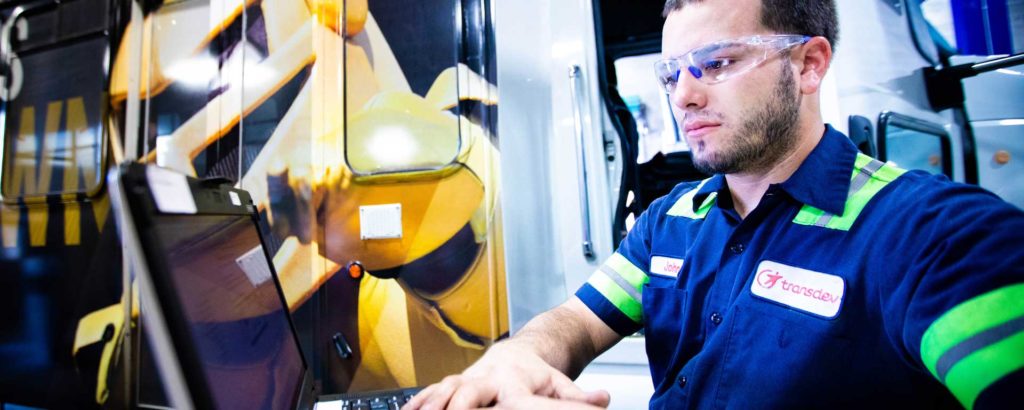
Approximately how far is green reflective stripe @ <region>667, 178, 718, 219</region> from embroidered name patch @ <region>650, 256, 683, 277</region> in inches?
4.2

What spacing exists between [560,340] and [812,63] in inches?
26.8

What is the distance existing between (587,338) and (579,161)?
79 centimetres

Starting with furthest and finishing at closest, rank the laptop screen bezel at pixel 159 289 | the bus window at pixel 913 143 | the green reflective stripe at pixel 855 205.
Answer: the bus window at pixel 913 143 < the green reflective stripe at pixel 855 205 < the laptop screen bezel at pixel 159 289

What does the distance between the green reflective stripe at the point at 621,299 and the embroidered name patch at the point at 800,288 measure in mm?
305

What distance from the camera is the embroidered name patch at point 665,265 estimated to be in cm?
96

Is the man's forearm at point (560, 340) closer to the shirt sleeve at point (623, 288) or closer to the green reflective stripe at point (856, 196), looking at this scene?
the shirt sleeve at point (623, 288)

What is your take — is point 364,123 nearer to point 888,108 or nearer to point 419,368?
point 419,368

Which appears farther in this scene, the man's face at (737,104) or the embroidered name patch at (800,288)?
the man's face at (737,104)

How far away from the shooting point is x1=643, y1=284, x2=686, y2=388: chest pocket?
908mm

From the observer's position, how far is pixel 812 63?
853 millimetres

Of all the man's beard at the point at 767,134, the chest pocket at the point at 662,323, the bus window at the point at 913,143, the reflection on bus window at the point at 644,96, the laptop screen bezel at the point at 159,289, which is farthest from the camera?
the reflection on bus window at the point at 644,96

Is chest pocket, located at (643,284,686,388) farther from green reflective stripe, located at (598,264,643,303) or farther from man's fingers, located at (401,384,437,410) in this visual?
man's fingers, located at (401,384,437,410)

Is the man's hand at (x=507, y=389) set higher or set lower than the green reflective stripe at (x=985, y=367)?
lower

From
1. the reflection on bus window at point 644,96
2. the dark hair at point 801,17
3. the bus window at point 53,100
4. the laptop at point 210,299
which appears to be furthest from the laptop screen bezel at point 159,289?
the bus window at point 53,100
